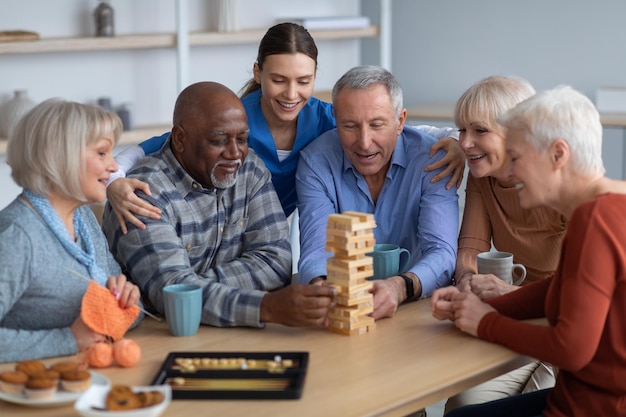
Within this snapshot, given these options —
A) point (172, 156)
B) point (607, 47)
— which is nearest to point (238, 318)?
point (172, 156)

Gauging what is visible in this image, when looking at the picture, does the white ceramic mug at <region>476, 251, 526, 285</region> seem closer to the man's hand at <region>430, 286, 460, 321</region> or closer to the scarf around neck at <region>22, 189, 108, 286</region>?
the man's hand at <region>430, 286, 460, 321</region>

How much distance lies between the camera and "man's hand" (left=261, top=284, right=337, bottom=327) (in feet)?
6.95

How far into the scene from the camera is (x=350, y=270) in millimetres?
2111

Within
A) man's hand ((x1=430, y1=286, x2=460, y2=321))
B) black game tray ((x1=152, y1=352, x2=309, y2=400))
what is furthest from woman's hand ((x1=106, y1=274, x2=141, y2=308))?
man's hand ((x1=430, y1=286, x2=460, y2=321))

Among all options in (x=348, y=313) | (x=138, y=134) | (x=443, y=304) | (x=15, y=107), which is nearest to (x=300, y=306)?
(x=348, y=313)

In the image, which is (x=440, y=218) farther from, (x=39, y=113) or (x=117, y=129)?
(x=39, y=113)

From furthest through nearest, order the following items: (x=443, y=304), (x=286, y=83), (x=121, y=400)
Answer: (x=286, y=83), (x=443, y=304), (x=121, y=400)

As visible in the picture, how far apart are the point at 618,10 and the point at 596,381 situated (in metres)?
4.44

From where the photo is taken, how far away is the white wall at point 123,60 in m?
4.76

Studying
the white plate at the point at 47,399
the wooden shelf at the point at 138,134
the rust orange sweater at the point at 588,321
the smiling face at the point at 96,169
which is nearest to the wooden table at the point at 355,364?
the white plate at the point at 47,399

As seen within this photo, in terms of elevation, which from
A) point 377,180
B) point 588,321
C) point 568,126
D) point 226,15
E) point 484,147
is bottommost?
point 588,321

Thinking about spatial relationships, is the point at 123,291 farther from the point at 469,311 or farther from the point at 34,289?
the point at 469,311

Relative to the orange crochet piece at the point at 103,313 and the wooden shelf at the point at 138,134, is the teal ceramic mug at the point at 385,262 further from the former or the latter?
the wooden shelf at the point at 138,134

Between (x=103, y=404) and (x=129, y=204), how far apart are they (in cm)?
71
